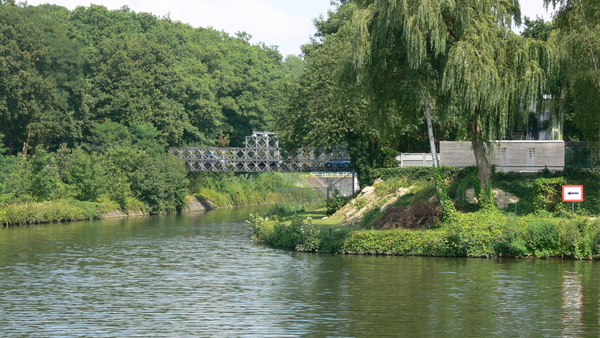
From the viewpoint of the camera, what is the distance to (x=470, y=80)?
3331cm

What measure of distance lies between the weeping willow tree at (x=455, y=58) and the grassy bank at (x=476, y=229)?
104 inches

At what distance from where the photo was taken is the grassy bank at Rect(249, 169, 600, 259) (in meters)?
32.6

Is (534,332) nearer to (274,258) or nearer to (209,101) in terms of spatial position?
(274,258)

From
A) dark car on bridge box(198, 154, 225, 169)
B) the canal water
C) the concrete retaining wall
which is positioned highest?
dark car on bridge box(198, 154, 225, 169)

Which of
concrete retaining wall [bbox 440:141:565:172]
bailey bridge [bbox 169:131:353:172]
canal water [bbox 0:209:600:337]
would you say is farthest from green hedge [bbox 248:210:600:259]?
bailey bridge [bbox 169:131:353:172]

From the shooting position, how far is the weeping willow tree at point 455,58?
110 ft

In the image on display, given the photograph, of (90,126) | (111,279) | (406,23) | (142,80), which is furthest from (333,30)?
(111,279)

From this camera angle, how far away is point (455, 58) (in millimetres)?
33438

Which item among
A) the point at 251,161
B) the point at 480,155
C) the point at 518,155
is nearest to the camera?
the point at 480,155

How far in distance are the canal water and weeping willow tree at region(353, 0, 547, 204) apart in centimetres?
749

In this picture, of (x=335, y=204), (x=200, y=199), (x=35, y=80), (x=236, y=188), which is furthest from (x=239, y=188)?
(x=335, y=204)

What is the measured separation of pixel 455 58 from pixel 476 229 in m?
7.98

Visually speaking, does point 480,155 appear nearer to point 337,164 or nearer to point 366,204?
point 366,204

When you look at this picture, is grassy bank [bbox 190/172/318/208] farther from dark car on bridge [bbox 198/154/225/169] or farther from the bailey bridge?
the bailey bridge
